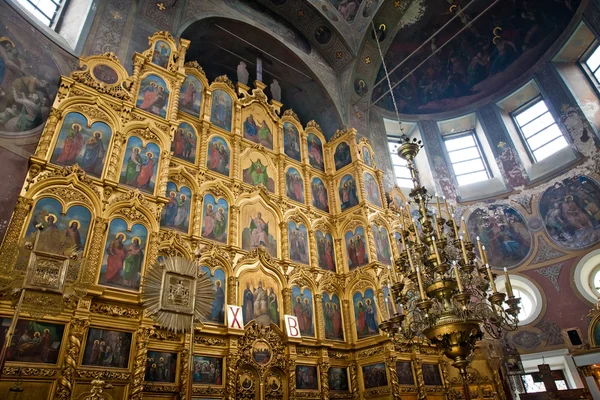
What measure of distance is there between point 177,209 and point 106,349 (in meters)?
3.94

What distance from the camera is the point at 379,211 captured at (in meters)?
14.3

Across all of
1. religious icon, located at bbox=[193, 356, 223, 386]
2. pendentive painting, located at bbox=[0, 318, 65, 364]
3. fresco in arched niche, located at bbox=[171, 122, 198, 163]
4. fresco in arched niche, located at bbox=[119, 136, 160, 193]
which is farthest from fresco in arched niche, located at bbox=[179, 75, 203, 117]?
pendentive painting, located at bbox=[0, 318, 65, 364]

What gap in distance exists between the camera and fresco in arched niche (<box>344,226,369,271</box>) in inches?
517

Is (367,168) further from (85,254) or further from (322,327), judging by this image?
(85,254)

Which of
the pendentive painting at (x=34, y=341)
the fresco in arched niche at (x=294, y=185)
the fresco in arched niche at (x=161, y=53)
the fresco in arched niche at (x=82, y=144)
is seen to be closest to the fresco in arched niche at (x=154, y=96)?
the fresco in arched niche at (x=161, y=53)

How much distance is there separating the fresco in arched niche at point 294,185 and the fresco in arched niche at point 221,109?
263cm

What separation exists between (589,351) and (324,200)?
9865 mm

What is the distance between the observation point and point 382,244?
13.6m

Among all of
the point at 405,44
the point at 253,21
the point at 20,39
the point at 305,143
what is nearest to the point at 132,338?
the point at 20,39

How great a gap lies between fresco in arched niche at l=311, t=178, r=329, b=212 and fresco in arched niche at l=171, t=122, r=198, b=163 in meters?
4.78

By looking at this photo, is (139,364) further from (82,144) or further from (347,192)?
(347,192)

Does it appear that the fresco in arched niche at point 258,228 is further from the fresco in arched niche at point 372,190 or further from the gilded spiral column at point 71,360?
the gilded spiral column at point 71,360

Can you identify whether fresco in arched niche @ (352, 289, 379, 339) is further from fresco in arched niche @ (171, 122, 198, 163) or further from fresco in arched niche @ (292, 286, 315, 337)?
fresco in arched niche @ (171, 122, 198, 163)

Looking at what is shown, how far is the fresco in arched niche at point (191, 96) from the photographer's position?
39.7ft
